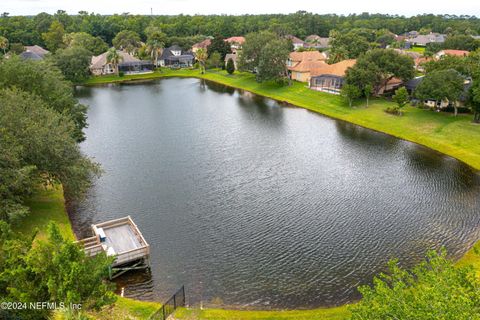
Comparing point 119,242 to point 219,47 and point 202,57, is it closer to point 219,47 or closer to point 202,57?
point 202,57

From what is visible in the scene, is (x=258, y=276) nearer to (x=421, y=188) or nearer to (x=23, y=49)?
(x=421, y=188)

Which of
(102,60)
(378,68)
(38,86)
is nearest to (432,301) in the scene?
(38,86)

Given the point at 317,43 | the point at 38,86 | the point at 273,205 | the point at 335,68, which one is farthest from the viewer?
the point at 317,43

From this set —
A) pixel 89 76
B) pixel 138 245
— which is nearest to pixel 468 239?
pixel 138 245

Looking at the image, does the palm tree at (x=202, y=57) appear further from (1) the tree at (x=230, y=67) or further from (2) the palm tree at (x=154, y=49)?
(2) the palm tree at (x=154, y=49)

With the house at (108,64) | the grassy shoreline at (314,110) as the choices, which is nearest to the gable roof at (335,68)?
the grassy shoreline at (314,110)

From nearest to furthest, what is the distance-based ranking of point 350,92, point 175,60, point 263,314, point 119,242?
point 263,314 → point 119,242 → point 350,92 → point 175,60

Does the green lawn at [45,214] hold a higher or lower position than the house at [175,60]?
lower

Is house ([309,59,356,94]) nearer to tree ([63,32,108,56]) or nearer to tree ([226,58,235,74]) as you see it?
tree ([226,58,235,74])
